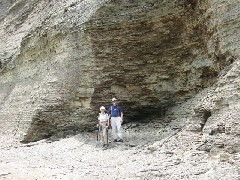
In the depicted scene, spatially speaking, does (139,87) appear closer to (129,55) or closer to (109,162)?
(129,55)

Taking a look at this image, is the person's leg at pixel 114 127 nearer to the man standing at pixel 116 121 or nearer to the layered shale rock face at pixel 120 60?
the man standing at pixel 116 121

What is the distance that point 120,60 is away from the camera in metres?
15.2

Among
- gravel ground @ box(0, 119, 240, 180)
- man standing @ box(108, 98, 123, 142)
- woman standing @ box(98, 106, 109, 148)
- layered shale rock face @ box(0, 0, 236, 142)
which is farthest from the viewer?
layered shale rock face @ box(0, 0, 236, 142)

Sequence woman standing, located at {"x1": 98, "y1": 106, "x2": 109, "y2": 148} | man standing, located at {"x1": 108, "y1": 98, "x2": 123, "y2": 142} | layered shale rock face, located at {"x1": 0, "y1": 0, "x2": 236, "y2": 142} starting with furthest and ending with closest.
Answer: layered shale rock face, located at {"x1": 0, "y1": 0, "x2": 236, "y2": 142}, man standing, located at {"x1": 108, "y1": 98, "x2": 123, "y2": 142}, woman standing, located at {"x1": 98, "y1": 106, "x2": 109, "y2": 148}

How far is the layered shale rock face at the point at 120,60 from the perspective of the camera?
13.8 metres

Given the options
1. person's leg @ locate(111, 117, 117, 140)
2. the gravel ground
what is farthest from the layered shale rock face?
person's leg @ locate(111, 117, 117, 140)

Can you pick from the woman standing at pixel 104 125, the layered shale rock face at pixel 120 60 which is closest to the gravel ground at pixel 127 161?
the woman standing at pixel 104 125

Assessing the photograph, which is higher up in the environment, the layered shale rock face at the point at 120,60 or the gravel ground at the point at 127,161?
the layered shale rock face at the point at 120,60

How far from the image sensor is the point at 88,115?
1595cm

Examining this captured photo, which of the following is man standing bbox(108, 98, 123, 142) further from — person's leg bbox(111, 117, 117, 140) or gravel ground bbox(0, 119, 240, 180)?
gravel ground bbox(0, 119, 240, 180)

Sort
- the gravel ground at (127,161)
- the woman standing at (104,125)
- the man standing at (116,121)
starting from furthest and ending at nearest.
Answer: the man standing at (116,121)
the woman standing at (104,125)
the gravel ground at (127,161)

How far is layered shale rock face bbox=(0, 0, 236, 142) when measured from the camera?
13.8 meters

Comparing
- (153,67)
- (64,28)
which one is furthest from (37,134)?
(153,67)

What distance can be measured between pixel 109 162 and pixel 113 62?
17.9ft
